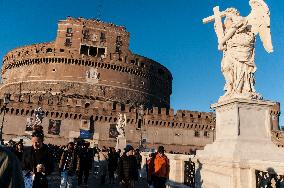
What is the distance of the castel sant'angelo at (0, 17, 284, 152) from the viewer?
4428 cm

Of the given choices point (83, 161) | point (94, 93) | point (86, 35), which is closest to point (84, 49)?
point (86, 35)

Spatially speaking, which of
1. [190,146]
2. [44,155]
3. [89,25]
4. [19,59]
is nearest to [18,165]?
[44,155]

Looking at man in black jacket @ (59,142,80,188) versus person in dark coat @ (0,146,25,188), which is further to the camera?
man in black jacket @ (59,142,80,188)

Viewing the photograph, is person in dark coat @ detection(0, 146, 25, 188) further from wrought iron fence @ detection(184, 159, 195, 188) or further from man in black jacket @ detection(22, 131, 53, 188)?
wrought iron fence @ detection(184, 159, 195, 188)

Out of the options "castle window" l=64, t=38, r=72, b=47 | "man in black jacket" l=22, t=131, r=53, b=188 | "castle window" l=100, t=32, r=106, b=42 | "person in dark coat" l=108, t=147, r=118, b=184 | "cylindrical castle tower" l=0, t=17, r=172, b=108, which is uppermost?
"castle window" l=100, t=32, r=106, b=42

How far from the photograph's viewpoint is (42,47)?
5572 centimetres

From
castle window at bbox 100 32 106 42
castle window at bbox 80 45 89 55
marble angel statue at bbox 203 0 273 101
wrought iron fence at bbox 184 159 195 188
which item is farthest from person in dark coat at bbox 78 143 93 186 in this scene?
castle window at bbox 100 32 106 42

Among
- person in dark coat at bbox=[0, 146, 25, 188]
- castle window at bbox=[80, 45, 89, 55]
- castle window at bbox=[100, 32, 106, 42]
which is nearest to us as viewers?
person in dark coat at bbox=[0, 146, 25, 188]

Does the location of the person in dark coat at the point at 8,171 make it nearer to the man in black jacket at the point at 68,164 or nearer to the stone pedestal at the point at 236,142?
the stone pedestal at the point at 236,142

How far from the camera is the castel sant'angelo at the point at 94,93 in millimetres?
44281

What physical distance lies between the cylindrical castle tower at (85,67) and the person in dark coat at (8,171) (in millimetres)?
50532

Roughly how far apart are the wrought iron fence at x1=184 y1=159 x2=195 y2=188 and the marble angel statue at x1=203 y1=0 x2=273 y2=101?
81.2 inches

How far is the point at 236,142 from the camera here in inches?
236

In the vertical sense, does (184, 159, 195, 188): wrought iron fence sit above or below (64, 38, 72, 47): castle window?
below
